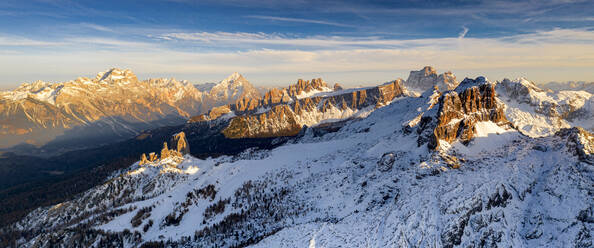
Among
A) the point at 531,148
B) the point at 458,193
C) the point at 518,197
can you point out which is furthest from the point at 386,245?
the point at 531,148

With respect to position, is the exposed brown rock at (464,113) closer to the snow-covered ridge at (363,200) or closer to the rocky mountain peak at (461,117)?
the rocky mountain peak at (461,117)

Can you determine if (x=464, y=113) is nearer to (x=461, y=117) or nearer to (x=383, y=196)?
(x=461, y=117)

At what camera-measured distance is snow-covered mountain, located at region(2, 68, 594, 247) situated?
61.5 m

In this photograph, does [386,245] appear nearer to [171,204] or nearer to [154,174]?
[171,204]

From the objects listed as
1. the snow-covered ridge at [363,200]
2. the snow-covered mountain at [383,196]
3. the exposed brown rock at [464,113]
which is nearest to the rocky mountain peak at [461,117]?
the exposed brown rock at [464,113]

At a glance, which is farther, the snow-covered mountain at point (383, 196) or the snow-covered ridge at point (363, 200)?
the snow-covered mountain at point (383, 196)

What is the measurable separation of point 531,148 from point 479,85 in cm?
3503

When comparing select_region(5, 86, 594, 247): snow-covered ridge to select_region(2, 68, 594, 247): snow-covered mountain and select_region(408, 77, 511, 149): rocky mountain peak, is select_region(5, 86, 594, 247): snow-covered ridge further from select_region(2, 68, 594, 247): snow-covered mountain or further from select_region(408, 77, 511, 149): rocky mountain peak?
select_region(408, 77, 511, 149): rocky mountain peak

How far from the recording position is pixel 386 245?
201 ft

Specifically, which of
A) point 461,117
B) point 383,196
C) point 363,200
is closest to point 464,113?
point 461,117

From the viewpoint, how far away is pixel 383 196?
8531cm

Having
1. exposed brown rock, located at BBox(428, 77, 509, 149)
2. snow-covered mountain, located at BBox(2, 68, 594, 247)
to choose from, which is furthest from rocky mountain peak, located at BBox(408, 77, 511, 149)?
snow-covered mountain, located at BBox(2, 68, 594, 247)

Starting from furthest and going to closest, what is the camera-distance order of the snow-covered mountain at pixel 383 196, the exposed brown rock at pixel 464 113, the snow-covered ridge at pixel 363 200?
the exposed brown rock at pixel 464 113 → the snow-covered mountain at pixel 383 196 → the snow-covered ridge at pixel 363 200

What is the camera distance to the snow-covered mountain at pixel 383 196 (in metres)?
61.5
